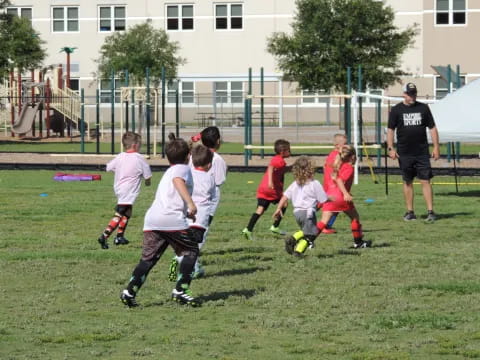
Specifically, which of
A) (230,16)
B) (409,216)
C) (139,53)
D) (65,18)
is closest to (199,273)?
(409,216)

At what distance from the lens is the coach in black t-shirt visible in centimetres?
1812

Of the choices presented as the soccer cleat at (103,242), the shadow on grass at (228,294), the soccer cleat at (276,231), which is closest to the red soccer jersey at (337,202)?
the soccer cleat at (276,231)

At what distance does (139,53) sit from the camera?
66250mm

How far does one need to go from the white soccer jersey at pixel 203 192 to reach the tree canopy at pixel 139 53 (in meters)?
51.7

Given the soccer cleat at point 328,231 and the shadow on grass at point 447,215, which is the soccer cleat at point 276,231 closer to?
the soccer cleat at point 328,231

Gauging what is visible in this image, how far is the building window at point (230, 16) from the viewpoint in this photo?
75312mm

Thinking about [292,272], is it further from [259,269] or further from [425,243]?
[425,243]

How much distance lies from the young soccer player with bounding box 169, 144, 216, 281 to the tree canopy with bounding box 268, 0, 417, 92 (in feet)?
113

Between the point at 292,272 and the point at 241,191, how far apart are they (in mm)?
11806

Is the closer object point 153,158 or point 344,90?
point 153,158

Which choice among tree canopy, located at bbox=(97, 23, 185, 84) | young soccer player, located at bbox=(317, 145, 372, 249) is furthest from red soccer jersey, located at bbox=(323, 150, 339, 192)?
tree canopy, located at bbox=(97, 23, 185, 84)

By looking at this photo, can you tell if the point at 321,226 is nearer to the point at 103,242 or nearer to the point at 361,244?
the point at 361,244

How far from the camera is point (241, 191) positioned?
24.4m

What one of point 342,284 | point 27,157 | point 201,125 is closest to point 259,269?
point 342,284
